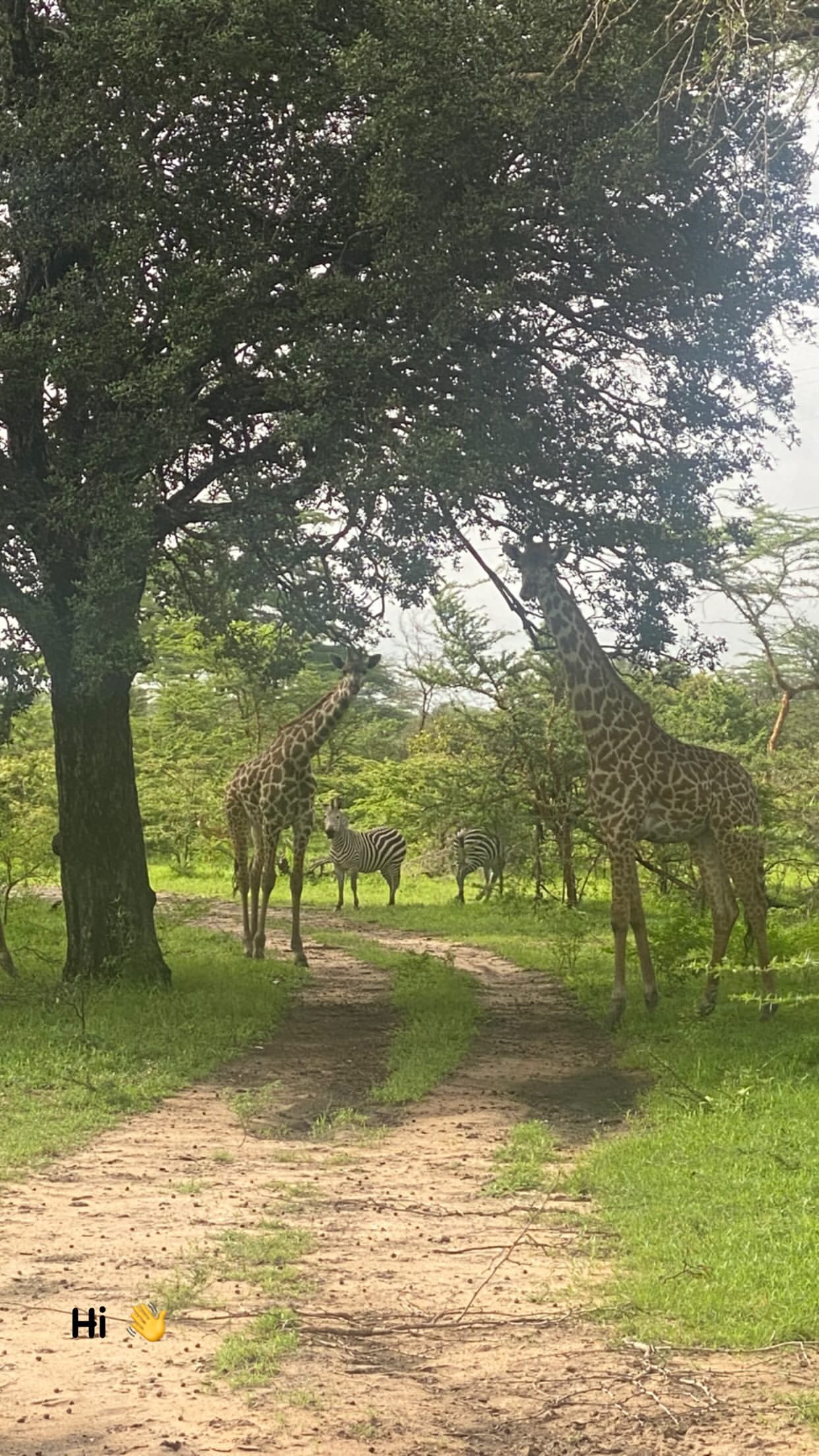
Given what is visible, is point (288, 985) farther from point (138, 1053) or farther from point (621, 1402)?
point (621, 1402)

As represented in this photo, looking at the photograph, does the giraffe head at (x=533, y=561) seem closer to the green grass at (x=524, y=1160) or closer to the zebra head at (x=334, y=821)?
the green grass at (x=524, y=1160)

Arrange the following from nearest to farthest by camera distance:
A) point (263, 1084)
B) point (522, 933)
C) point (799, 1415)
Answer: point (799, 1415), point (263, 1084), point (522, 933)

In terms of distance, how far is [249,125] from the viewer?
10047 mm

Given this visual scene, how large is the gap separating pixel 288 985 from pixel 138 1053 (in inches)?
147

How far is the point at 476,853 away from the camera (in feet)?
71.5

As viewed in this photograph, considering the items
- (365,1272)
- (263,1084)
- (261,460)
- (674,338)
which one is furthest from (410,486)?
(365,1272)

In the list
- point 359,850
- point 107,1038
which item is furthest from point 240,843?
point 107,1038

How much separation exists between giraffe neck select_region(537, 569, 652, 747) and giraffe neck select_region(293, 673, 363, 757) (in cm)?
333

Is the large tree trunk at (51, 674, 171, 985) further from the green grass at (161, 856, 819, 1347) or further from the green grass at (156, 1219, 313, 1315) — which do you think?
the green grass at (156, 1219, 313, 1315)

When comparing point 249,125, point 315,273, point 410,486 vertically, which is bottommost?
point 410,486

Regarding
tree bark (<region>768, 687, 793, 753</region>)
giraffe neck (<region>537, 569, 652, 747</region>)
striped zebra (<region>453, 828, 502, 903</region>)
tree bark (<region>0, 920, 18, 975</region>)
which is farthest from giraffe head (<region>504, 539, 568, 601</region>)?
striped zebra (<region>453, 828, 502, 903</region>)

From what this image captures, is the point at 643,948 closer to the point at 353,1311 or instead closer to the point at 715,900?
the point at 715,900

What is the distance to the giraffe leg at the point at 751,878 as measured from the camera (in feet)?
35.6

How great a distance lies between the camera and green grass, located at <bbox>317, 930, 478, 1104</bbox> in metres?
8.60
